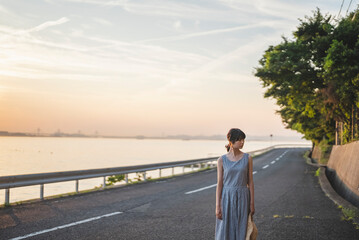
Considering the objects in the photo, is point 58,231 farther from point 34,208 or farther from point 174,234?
point 34,208

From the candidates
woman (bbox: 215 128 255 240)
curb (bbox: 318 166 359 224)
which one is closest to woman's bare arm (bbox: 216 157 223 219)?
woman (bbox: 215 128 255 240)

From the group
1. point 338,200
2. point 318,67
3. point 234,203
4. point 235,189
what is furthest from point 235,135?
point 318,67

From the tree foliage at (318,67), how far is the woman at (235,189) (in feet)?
38.4

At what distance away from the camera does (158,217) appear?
8.09m

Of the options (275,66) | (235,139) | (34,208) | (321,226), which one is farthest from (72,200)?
→ (275,66)

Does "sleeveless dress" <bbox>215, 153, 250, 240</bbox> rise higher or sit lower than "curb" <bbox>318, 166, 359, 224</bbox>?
higher

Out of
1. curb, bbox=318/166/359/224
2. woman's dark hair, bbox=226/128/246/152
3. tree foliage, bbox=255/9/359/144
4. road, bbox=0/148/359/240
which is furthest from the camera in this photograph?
tree foliage, bbox=255/9/359/144

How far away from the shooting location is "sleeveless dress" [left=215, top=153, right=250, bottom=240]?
421cm

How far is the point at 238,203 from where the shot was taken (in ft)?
13.9

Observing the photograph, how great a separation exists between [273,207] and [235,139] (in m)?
6.14

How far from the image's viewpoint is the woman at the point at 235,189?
165 inches

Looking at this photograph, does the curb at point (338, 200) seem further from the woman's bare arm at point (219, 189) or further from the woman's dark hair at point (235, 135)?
the woman's dark hair at point (235, 135)

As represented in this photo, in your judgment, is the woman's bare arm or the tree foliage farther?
the tree foliage

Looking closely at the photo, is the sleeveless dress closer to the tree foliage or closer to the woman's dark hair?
the woman's dark hair
